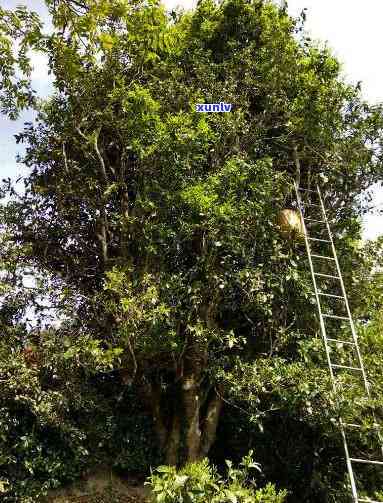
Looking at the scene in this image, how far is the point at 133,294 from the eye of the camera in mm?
7188

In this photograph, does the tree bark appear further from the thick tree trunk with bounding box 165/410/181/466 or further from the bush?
the bush

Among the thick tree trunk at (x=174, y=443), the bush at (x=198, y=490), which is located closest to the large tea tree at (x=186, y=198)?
the thick tree trunk at (x=174, y=443)

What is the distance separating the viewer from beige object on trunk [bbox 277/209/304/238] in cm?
795

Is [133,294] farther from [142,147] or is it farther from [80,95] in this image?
[80,95]

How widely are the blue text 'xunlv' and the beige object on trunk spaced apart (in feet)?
6.01

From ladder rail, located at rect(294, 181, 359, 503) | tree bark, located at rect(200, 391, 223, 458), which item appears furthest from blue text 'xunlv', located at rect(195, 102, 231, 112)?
tree bark, located at rect(200, 391, 223, 458)

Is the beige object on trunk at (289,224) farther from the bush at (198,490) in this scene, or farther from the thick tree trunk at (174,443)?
the bush at (198,490)

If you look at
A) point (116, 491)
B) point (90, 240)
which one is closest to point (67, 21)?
point (90, 240)

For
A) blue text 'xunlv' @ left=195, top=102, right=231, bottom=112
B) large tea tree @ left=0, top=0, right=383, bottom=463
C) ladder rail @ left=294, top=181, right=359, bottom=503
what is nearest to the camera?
ladder rail @ left=294, top=181, right=359, bottom=503

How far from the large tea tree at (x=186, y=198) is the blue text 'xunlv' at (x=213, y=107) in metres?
0.15

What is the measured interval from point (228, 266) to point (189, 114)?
231 centimetres

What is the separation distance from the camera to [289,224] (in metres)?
7.95

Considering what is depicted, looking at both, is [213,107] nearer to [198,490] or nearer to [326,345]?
[326,345]

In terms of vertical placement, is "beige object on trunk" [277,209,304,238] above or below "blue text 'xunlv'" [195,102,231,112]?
below
